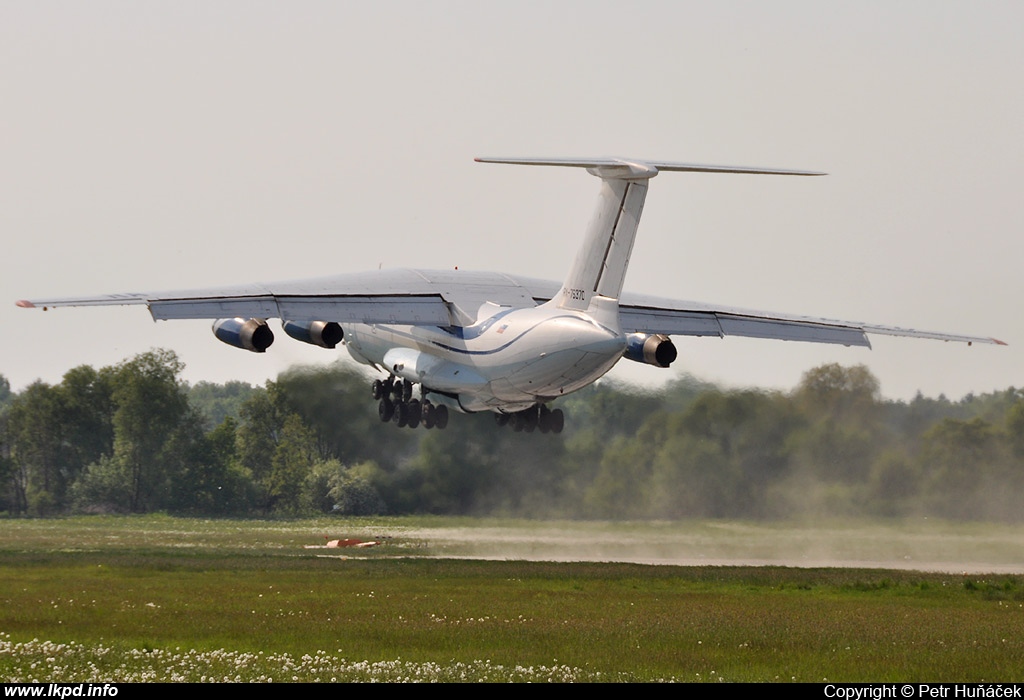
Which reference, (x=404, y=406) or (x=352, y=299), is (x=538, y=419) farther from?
(x=352, y=299)

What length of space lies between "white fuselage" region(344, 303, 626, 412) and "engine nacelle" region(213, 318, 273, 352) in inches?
123

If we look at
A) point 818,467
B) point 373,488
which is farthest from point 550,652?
point 373,488

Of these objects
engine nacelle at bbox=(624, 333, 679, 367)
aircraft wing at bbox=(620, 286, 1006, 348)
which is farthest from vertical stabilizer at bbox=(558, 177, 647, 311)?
aircraft wing at bbox=(620, 286, 1006, 348)

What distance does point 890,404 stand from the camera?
32.2 metres

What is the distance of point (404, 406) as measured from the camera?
96.4ft

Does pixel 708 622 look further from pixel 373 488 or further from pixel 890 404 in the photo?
pixel 373 488

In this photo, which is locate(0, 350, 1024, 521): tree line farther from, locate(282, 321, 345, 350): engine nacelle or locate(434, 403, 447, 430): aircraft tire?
locate(282, 321, 345, 350): engine nacelle

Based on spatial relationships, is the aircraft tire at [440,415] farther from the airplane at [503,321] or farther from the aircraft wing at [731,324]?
the aircraft wing at [731,324]

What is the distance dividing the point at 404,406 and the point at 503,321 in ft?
16.9

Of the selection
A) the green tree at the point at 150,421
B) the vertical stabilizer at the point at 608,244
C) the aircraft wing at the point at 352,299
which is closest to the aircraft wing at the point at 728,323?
the aircraft wing at the point at 352,299

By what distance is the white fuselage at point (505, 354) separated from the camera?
2302 centimetres

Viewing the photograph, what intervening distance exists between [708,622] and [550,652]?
401 centimetres

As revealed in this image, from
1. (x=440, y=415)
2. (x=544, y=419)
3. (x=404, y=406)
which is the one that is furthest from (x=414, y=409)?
(x=544, y=419)

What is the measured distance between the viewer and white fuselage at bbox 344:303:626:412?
2302cm
